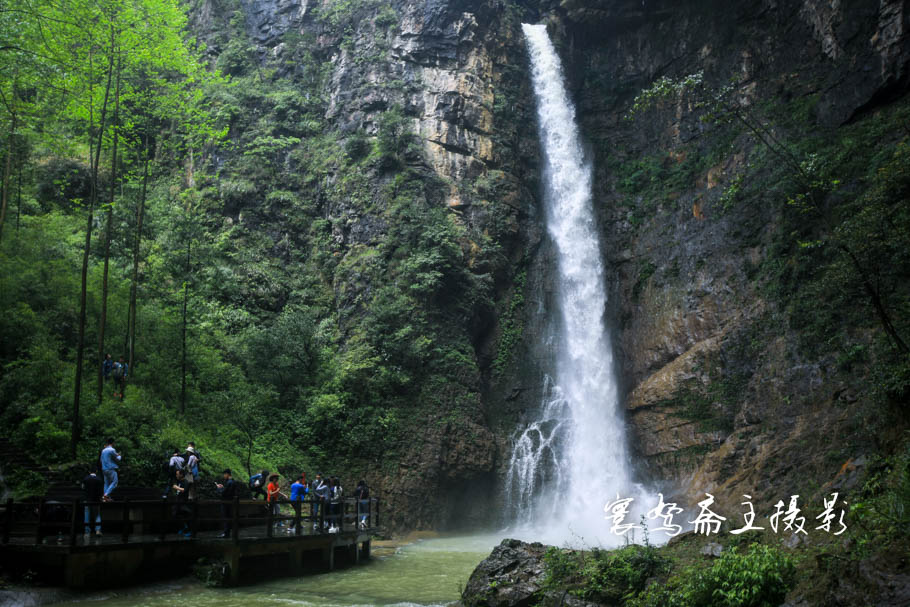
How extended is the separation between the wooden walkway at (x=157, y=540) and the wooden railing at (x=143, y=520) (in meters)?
0.02

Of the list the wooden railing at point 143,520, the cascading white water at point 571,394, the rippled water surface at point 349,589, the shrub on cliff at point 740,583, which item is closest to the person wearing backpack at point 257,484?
the wooden railing at point 143,520

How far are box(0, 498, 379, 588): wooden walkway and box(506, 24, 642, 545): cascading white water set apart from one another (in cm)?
855

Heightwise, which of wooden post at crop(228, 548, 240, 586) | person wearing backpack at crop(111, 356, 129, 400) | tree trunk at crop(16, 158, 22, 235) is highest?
tree trunk at crop(16, 158, 22, 235)

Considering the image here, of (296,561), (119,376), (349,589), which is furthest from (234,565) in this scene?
(119,376)

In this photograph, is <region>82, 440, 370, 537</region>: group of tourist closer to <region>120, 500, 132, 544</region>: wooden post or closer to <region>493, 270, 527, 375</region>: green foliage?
<region>120, 500, 132, 544</region>: wooden post

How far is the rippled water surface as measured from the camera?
37.1 feet

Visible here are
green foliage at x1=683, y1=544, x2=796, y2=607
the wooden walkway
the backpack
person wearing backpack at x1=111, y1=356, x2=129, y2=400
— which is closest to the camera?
green foliage at x1=683, y1=544, x2=796, y2=607

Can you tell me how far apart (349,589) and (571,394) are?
1594 centimetres

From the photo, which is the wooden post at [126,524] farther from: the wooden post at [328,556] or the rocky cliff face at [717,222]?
the rocky cliff face at [717,222]

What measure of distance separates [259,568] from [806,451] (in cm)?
1392

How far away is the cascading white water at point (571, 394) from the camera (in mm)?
23953

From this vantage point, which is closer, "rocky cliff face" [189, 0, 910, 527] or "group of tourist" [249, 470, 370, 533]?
"group of tourist" [249, 470, 370, 533]

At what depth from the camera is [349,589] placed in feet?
43.5

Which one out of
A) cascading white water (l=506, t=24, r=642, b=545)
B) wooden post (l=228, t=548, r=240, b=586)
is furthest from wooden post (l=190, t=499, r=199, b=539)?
cascading white water (l=506, t=24, r=642, b=545)
